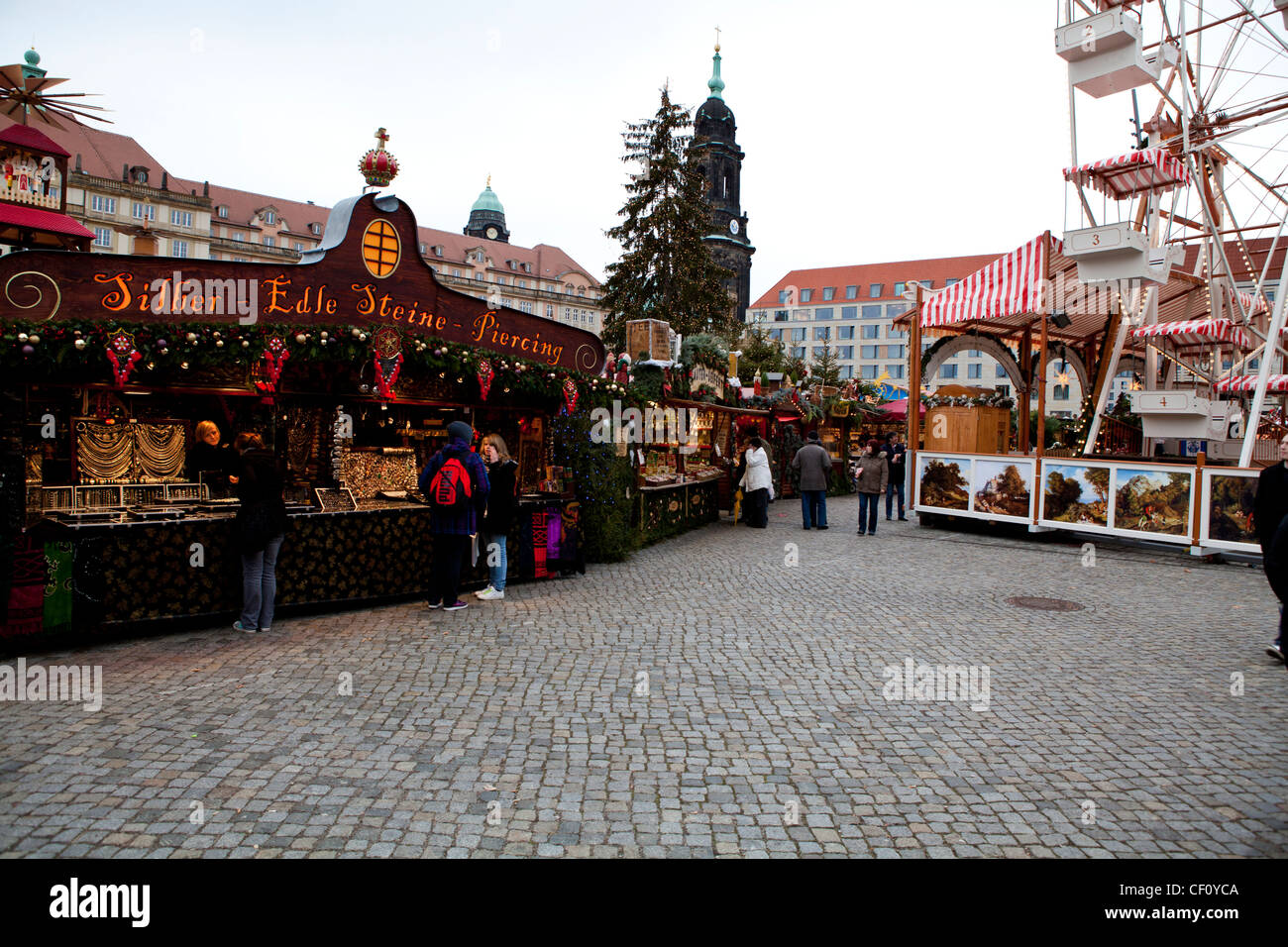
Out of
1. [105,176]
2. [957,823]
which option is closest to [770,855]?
[957,823]

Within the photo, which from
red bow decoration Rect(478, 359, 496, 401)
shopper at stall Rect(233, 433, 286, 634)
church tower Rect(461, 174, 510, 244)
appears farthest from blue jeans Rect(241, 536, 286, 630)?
church tower Rect(461, 174, 510, 244)

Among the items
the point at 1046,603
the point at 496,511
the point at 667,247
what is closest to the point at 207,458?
the point at 496,511

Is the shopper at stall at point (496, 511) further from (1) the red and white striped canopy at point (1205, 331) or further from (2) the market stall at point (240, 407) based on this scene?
(1) the red and white striped canopy at point (1205, 331)

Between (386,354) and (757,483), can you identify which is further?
(757,483)

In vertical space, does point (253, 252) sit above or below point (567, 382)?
above

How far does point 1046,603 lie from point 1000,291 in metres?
7.40

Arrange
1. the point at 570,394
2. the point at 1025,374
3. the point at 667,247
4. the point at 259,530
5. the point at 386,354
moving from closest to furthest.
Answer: the point at 259,530
the point at 386,354
the point at 570,394
the point at 1025,374
the point at 667,247

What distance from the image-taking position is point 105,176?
56.6 metres

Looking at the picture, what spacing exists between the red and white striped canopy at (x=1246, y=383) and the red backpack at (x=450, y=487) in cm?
1454

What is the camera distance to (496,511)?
851 cm

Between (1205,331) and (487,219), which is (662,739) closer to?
(1205,331)
